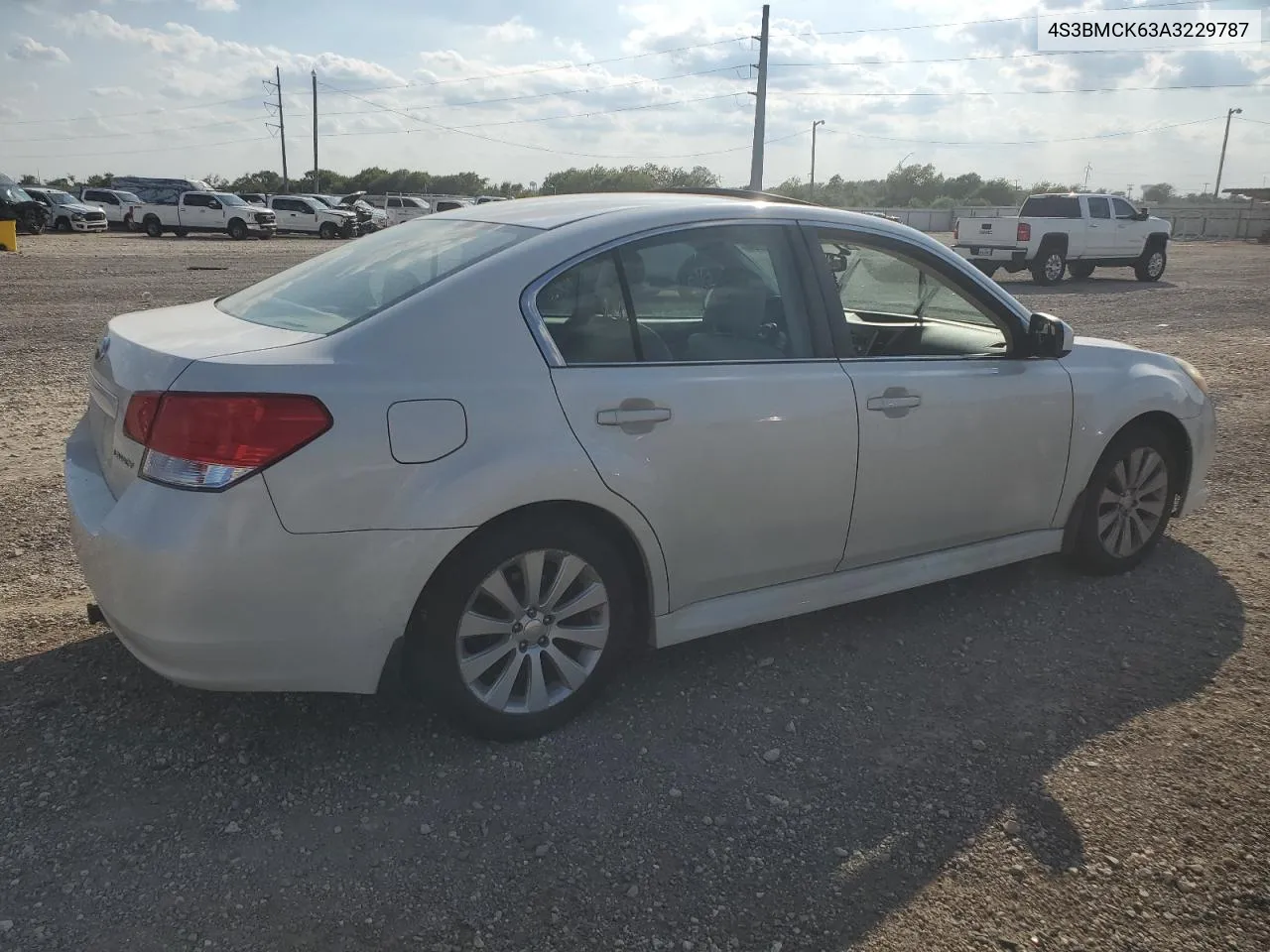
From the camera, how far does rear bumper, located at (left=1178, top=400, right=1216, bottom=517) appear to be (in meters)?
4.81

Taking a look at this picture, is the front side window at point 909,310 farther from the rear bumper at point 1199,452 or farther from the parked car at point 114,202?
the parked car at point 114,202

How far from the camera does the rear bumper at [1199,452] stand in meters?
4.81

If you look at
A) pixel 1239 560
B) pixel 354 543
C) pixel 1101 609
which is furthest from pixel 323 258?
pixel 1239 560

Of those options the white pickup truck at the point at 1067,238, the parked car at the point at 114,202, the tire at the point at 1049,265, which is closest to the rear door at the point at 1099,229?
the white pickup truck at the point at 1067,238

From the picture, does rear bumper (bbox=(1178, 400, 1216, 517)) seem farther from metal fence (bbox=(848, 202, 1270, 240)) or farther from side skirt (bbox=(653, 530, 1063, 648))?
metal fence (bbox=(848, 202, 1270, 240))

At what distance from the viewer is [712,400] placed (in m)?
3.37

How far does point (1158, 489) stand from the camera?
189 inches

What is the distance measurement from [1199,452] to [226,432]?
4309mm

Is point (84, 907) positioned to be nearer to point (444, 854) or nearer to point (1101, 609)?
point (444, 854)

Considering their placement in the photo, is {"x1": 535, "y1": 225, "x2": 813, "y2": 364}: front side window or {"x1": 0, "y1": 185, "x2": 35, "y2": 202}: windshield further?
{"x1": 0, "y1": 185, "x2": 35, "y2": 202}: windshield

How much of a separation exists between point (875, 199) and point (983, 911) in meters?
88.0

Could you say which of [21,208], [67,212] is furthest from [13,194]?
[67,212]

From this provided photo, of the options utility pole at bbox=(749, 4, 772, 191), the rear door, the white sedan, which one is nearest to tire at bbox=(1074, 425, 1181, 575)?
the white sedan

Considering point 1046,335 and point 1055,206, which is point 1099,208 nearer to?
point 1055,206
